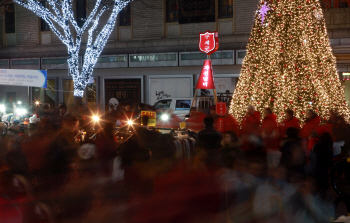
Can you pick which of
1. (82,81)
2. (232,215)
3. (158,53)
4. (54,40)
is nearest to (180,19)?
(158,53)

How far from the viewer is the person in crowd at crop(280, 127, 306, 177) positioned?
16.4ft

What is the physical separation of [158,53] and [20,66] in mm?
10361

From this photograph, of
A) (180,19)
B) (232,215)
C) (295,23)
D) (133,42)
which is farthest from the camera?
(133,42)

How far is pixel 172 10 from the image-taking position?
20.6 m

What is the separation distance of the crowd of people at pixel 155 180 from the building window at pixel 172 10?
15.6m

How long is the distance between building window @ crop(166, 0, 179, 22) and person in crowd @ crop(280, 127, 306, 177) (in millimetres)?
16370

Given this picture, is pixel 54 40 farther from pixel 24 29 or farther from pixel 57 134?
pixel 57 134

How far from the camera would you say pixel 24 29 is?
2344 cm

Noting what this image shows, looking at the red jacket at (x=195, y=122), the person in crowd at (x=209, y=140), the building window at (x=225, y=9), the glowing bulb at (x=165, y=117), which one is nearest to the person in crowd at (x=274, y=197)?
the person in crowd at (x=209, y=140)

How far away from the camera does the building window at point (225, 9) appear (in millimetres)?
19484

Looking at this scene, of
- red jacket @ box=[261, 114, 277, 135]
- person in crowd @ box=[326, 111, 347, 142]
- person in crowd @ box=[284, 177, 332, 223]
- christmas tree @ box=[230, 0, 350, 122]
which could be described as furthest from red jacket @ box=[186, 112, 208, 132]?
person in crowd @ box=[284, 177, 332, 223]

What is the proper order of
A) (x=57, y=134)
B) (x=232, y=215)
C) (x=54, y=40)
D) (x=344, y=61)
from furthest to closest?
(x=54, y=40) < (x=344, y=61) < (x=232, y=215) < (x=57, y=134)

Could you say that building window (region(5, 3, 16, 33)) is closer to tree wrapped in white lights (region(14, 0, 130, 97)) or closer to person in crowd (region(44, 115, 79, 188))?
tree wrapped in white lights (region(14, 0, 130, 97))

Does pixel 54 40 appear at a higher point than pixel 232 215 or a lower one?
higher
